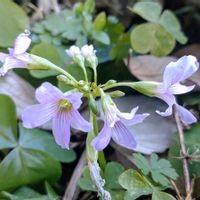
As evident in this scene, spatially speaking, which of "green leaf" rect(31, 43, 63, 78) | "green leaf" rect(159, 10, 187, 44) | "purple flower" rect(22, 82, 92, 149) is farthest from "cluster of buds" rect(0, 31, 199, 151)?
"green leaf" rect(159, 10, 187, 44)

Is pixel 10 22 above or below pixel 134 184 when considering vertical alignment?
above

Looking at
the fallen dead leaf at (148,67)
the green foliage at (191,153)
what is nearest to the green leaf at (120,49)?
the fallen dead leaf at (148,67)

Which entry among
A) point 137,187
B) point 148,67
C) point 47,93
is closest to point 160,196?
point 137,187

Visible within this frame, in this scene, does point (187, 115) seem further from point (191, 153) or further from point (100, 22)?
point (100, 22)

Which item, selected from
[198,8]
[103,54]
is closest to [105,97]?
[103,54]

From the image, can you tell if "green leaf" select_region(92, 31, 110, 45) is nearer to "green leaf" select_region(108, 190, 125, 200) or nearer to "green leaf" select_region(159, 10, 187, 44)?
"green leaf" select_region(159, 10, 187, 44)

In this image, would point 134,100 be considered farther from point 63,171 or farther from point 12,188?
point 12,188
